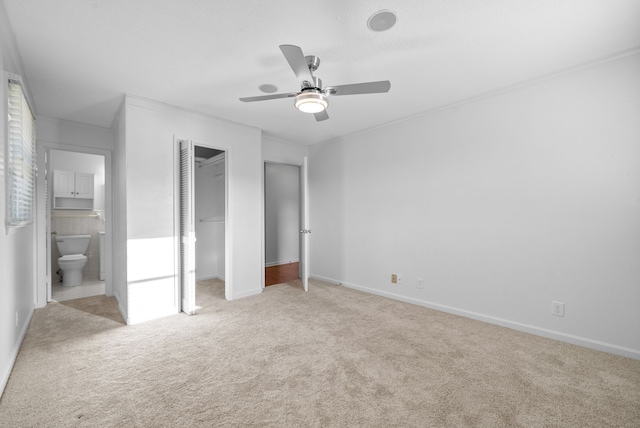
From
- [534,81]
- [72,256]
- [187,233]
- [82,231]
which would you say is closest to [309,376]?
[187,233]

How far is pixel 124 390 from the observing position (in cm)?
190

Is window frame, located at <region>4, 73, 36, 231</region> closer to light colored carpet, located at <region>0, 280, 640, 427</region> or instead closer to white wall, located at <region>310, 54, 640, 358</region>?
light colored carpet, located at <region>0, 280, 640, 427</region>

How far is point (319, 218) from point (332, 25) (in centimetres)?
339

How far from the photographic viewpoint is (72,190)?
4.97 m

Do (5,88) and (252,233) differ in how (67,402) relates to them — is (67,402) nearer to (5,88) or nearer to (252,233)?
(5,88)

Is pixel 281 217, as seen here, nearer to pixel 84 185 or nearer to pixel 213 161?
pixel 213 161

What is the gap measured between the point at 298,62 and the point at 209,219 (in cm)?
376

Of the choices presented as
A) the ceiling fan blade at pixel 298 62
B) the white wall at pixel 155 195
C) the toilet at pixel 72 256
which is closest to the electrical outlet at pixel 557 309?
the ceiling fan blade at pixel 298 62

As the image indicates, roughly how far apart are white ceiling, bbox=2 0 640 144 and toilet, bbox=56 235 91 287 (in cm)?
254

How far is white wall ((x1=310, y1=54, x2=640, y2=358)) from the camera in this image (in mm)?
2365

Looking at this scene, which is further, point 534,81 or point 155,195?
point 155,195

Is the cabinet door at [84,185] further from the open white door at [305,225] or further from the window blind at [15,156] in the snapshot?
the open white door at [305,225]

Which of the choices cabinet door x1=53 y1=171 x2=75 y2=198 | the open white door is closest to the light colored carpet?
the open white door

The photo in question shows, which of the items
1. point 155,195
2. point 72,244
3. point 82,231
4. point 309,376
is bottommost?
point 309,376
